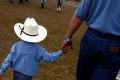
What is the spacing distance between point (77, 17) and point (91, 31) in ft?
0.74

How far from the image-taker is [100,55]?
3.70 metres

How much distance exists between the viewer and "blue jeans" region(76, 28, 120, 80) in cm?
363

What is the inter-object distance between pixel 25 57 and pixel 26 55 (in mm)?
27

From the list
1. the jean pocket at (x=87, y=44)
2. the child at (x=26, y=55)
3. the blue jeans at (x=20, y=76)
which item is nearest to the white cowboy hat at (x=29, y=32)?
the child at (x=26, y=55)

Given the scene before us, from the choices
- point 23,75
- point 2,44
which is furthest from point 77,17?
point 2,44

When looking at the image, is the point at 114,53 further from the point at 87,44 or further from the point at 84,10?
the point at 84,10

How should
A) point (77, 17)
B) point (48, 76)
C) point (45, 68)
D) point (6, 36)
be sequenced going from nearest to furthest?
point (77, 17)
point (48, 76)
point (45, 68)
point (6, 36)

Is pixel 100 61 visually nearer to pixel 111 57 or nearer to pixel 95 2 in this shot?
pixel 111 57

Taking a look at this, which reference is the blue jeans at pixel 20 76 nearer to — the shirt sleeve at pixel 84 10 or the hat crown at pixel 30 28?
the hat crown at pixel 30 28

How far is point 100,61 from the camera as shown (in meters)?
3.72

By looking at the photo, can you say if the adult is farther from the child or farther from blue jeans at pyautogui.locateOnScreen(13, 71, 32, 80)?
blue jeans at pyautogui.locateOnScreen(13, 71, 32, 80)

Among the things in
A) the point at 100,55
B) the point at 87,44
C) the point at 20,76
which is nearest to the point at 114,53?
the point at 100,55

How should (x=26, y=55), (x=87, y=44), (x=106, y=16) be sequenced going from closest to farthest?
1. (x=106, y=16)
2. (x=87, y=44)
3. (x=26, y=55)

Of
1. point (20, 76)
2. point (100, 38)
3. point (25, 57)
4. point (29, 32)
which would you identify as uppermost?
point (100, 38)
